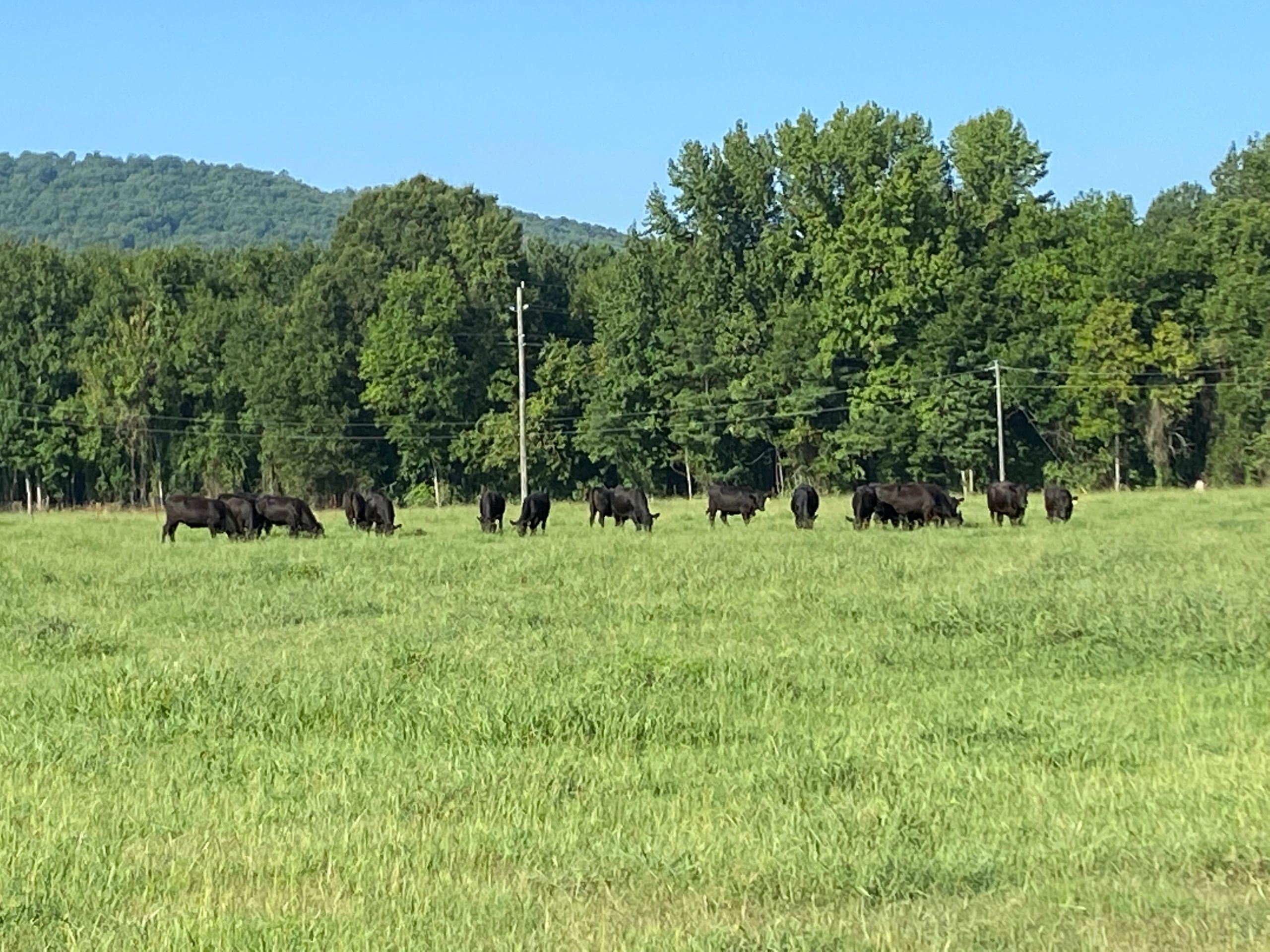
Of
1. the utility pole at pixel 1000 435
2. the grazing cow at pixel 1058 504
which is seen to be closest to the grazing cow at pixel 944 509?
the grazing cow at pixel 1058 504

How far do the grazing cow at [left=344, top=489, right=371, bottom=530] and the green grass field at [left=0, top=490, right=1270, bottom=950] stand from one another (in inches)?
743

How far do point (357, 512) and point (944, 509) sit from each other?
45.3 ft

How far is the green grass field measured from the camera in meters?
6.25

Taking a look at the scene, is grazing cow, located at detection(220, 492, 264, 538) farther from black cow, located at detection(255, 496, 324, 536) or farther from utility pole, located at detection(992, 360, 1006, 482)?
utility pole, located at detection(992, 360, 1006, 482)

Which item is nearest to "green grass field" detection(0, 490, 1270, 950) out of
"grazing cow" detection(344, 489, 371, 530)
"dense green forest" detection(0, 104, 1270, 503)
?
"grazing cow" detection(344, 489, 371, 530)

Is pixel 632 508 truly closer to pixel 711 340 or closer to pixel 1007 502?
pixel 1007 502

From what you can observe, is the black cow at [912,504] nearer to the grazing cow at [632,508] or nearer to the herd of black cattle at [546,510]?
the herd of black cattle at [546,510]

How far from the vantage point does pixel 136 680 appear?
11820 millimetres

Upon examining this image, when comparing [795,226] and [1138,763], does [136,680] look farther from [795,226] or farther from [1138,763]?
[795,226]

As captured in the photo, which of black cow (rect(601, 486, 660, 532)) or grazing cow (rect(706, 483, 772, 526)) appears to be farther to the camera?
grazing cow (rect(706, 483, 772, 526))

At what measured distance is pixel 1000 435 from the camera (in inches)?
2306

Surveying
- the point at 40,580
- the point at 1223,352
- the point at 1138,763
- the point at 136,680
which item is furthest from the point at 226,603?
the point at 1223,352

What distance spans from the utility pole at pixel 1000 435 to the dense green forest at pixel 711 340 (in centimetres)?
63

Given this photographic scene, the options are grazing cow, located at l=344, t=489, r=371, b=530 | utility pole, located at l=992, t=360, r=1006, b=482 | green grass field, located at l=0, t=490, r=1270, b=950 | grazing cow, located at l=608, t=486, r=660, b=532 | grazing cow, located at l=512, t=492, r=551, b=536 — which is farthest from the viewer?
utility pole, located at l=992, t=360, r=1006, b=482
